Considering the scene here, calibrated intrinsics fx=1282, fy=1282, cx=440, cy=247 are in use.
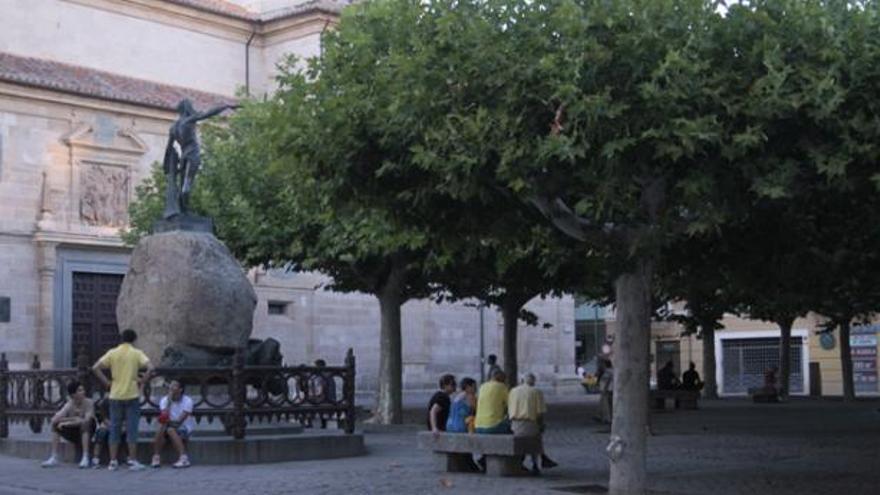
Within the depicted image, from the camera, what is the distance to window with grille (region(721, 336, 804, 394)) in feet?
183

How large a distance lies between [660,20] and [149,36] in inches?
1324

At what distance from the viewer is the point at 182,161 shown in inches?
719

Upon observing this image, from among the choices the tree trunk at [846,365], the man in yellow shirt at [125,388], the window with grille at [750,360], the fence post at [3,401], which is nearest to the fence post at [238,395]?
the man in yellow shirt at [125,388]

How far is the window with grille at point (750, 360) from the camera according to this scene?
55.8 m

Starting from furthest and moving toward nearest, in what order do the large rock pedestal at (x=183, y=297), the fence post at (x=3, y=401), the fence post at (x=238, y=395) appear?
the fence post at (x=3, y=401)
the large rock pedestal at (x=183, y=297)
the fence post at (x=238, y=395)

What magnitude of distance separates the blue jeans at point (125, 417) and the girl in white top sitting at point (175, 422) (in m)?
0.32

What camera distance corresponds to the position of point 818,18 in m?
11.2

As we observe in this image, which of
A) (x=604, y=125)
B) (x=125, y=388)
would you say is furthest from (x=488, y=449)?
(x=604, y=125)

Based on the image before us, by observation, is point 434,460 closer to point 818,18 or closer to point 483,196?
point 483,196

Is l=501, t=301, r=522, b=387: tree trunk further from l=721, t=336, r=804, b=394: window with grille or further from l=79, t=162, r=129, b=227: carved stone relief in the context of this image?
l=721, t=336, r=804, b=394: window with grille

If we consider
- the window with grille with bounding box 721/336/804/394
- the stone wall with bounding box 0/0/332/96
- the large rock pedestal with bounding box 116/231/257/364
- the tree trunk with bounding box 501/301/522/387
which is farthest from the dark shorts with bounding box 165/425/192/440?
the window with grille with bounding box 721/336/804/394

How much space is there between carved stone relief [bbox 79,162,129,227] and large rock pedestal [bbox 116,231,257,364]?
19931 millimetres

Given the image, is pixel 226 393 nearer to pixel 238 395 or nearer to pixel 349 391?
pixel 238 395

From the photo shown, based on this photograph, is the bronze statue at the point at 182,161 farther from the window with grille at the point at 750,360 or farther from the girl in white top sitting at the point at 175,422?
the window with grille at the point at 750,360
